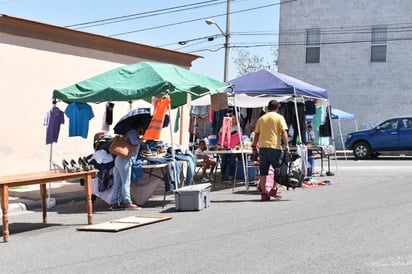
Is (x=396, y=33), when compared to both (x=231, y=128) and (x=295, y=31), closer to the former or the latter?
(x=295, y=31)

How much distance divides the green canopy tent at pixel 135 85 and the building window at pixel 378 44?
20215mm

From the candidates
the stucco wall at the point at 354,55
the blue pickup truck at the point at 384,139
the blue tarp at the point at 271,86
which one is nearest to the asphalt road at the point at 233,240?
the blue tarp at the point at 271,86

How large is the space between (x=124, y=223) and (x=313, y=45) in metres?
24.1

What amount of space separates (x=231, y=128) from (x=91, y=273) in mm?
8178

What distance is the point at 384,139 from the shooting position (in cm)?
2478

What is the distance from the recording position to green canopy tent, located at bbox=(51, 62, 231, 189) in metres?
10.7

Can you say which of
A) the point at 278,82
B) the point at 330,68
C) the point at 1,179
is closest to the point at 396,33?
the point at 330,68

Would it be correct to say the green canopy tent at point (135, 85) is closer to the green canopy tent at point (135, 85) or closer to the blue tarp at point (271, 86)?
the green canopy tent at point (135, 85)

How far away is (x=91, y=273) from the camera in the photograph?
234 inches

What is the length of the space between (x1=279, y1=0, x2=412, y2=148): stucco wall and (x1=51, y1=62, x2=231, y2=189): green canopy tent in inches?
782

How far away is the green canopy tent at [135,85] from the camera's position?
1074 centimetres

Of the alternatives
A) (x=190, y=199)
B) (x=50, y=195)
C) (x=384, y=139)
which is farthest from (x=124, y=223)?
(x=384, y=139)

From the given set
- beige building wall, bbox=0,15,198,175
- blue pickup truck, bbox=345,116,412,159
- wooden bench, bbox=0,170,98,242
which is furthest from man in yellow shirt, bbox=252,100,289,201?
blue pickup truck, bbox=345,116,412,159

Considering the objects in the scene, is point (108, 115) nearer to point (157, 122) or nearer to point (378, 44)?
point (157, 122)
